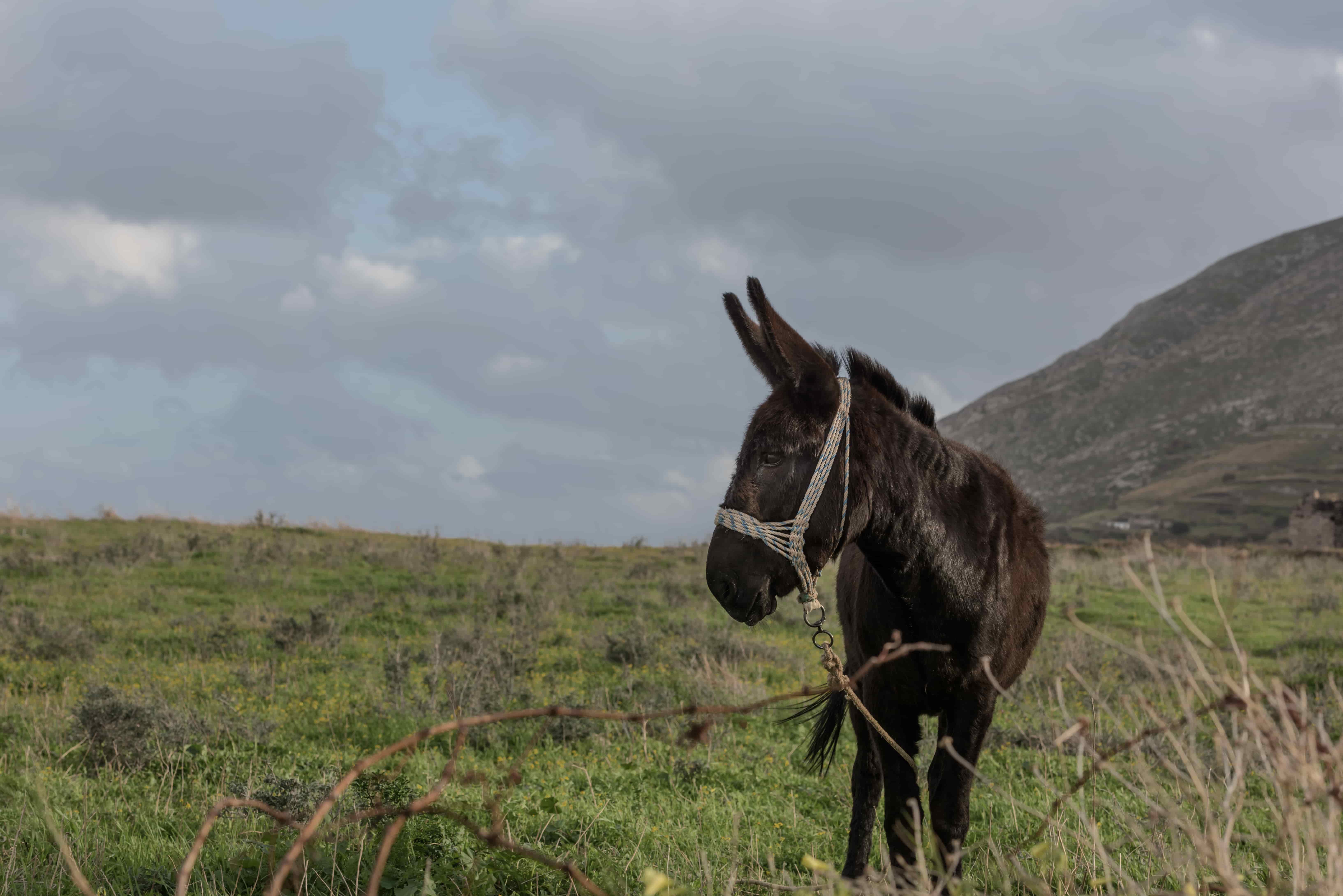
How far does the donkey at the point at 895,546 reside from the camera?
3.20 metres

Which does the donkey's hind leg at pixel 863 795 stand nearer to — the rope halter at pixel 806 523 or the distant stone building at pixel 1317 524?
the rope halter at pixel 806 523

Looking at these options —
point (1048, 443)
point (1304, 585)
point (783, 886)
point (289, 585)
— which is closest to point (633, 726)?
point (783, 886)

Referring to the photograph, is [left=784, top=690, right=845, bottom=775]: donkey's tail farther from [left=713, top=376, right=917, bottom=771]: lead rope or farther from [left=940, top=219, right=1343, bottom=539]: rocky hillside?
[left=940, top=219, right=1343, bottom=539]: rocky hillside

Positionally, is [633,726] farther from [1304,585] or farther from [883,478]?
[1304,585]

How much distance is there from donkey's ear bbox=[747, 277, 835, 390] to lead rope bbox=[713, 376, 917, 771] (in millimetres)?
133

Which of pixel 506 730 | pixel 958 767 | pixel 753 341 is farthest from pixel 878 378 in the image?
pixel 506 730

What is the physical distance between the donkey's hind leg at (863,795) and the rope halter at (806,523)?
1.33 meters

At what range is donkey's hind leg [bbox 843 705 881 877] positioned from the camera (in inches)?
169

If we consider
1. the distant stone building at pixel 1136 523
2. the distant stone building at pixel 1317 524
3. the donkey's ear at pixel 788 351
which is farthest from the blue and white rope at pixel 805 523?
the distant stone building at pixel 1136 523

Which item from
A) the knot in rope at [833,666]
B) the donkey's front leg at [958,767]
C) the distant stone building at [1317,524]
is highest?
the distant stone building at [1317,524]

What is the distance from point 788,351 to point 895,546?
86 centimetres

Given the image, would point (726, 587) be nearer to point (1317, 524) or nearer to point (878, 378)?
point (878, 378)

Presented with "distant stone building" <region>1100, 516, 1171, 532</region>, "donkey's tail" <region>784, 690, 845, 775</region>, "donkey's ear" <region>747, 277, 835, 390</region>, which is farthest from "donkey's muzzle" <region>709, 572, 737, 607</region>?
"distant stone building" <region>1100, 516, 1171, 532</region>

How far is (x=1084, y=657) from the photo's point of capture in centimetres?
1106
